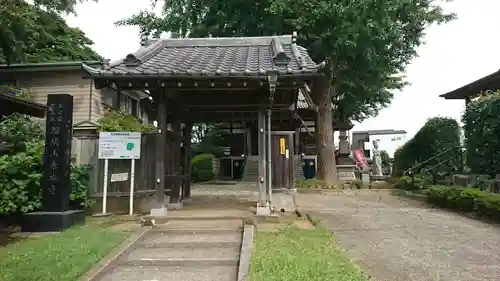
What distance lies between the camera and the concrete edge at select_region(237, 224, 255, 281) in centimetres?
482

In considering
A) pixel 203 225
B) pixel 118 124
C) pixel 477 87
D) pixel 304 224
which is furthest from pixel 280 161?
pixel 477 87

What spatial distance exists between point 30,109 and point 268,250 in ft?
22.5

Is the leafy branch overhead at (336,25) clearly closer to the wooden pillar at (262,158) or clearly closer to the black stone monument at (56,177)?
the wooden pillar at (262,158)

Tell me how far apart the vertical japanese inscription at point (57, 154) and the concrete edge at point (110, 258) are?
2.00 m

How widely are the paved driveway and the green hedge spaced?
45 centimetres

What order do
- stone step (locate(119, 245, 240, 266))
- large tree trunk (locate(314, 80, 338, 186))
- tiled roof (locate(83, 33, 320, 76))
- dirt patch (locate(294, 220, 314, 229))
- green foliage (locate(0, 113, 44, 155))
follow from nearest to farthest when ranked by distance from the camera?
stone step (locate(119, 245, 240, 266)) → tiled roof (locate(83, 33, 320, 76)) → dirt patch (locate(294, 220, 314, 229)) → green foliage (locate(0, 113, 44, 155)) → large tree trunk (locate(314, 80, 338, 186))

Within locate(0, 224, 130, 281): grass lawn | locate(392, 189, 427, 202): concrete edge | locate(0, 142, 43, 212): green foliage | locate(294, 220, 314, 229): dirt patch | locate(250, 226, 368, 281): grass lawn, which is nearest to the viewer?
locate(250, 226, 368, 281): grass lawn

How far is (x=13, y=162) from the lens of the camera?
26.8ft

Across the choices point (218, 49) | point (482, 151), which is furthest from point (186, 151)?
point (482, 151)

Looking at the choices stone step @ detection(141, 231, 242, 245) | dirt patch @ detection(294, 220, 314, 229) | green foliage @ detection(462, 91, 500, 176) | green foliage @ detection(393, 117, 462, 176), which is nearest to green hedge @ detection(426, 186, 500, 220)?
green foliage @ detection(462, 91, 500, 176)

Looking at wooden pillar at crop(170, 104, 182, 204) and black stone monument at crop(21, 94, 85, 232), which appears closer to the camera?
black stone monument at crop(21, 94, 85, 232)

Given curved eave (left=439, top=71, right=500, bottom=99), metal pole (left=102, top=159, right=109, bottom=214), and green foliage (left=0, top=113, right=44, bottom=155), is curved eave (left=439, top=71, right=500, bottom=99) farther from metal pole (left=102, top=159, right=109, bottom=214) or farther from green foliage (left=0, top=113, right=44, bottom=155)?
green foliage (left=0, top=113, right=44, bottom=155)

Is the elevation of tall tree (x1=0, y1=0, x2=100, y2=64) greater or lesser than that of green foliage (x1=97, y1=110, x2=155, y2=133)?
greater

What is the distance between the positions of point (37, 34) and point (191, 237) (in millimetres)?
13080
